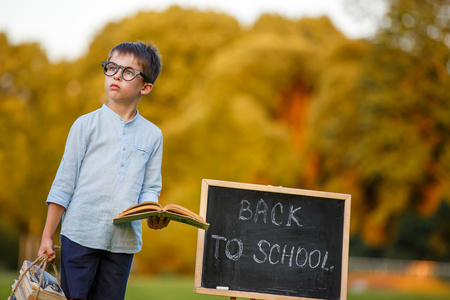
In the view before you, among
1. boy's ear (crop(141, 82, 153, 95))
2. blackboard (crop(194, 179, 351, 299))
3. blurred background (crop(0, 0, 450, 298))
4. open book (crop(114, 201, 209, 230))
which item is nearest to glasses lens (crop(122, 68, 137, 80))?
boy's ear (crop(141, 82, 153, 95))

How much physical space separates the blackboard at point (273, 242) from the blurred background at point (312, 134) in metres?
11.4

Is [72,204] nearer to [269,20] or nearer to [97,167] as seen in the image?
[97,167]

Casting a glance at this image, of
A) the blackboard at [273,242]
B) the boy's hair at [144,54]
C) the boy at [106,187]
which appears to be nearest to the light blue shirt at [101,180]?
the boy at [106,187]

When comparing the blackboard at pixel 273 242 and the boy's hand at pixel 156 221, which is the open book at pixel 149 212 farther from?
the blackboard at pixel 273 242

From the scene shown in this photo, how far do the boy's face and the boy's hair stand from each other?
2cm

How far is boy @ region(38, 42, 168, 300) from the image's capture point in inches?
122

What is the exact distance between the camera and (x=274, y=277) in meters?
4.15

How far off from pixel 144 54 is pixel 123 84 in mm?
202

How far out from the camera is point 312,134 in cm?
2311

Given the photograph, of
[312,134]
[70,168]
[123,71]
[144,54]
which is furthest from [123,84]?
[312,134]

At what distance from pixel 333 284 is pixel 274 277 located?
393mm

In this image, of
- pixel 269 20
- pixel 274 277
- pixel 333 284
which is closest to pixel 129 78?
pixel 274 277

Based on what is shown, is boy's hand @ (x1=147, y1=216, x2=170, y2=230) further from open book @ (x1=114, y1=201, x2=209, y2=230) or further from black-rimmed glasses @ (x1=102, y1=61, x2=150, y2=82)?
black-rimmed glasses @ (x1=102, y1=61, x2=150, y2=82)

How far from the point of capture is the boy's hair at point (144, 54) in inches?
131
